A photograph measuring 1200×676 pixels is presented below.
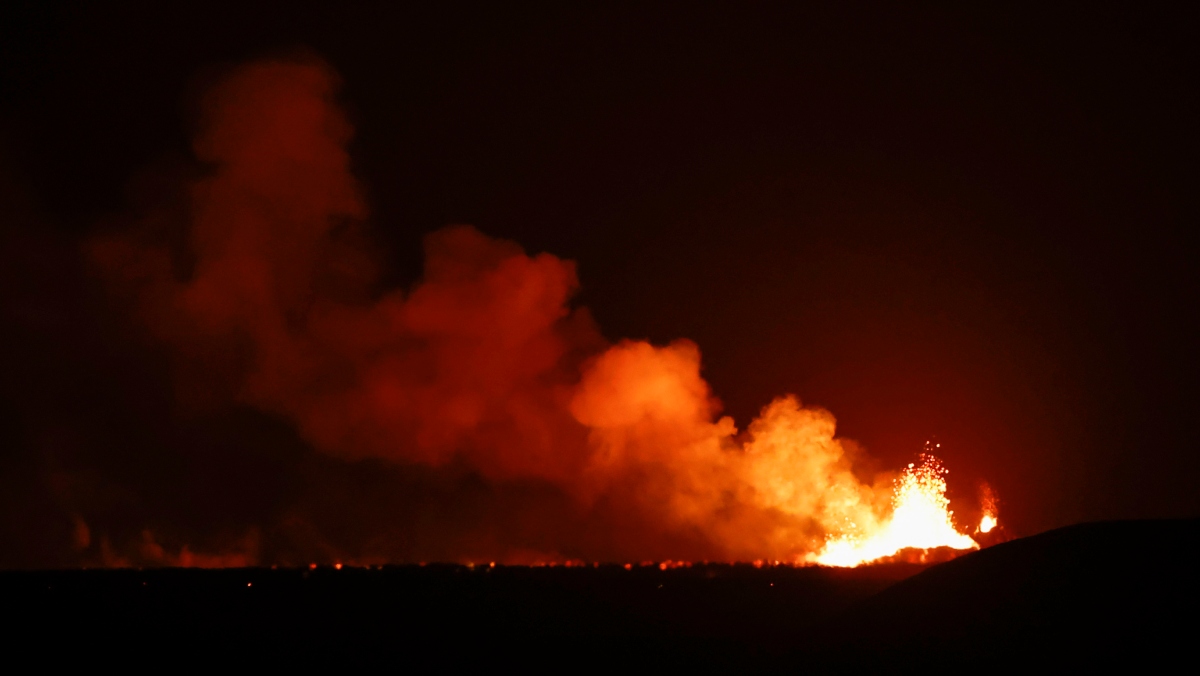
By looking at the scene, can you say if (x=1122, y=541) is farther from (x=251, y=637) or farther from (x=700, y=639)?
(x=251, y=637)

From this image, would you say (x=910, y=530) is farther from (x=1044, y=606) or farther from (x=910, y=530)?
(x=1044, y=606)

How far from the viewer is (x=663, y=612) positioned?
90.8ft

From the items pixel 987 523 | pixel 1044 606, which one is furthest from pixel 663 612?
pixel 987 523

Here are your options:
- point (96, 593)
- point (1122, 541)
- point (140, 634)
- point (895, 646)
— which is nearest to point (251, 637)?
point (140, 634)

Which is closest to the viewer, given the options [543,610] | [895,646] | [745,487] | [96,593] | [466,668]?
[895,646]

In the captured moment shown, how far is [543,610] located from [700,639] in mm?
7283

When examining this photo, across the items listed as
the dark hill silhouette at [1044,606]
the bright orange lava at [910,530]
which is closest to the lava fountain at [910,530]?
the bright orange lava at [910,530]

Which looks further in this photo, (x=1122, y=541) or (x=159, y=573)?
(x=159, y=573)

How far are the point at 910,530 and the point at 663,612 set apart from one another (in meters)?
16.0

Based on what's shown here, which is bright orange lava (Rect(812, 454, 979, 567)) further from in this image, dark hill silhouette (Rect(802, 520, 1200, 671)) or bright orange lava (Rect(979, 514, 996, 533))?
dark hill silhouette (Rect(802, 520, 1200, 671))

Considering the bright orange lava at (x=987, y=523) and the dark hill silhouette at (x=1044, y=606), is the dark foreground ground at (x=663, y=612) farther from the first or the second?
the bright orange lava at (x=987, y=523)

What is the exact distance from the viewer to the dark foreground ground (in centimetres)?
1343

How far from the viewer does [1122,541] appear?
14.9 metres

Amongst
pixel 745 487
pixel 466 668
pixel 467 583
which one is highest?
pixel 745 487
